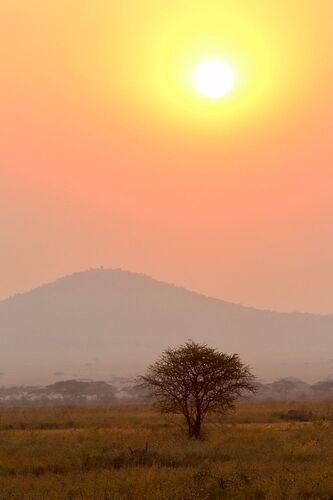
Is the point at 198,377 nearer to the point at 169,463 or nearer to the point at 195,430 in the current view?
the point at 195,430

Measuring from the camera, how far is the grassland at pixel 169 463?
18109 mm

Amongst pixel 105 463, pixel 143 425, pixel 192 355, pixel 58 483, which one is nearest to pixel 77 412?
pixel 143 425

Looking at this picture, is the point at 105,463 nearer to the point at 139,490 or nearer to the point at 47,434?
the point at 139,490

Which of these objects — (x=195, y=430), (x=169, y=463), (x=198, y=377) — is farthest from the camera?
(x=198, y=377)

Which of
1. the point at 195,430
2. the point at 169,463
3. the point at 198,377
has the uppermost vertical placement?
the point at 198,377

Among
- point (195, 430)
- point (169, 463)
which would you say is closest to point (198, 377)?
point (195, 430)

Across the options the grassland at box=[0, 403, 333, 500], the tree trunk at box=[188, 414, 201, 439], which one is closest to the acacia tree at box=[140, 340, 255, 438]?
the tree trunk at box=[188, 414, 201, 439]

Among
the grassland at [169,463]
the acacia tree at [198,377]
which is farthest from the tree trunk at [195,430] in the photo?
the grassland at [169,463]

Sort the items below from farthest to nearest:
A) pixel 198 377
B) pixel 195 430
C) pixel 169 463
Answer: pixel 198 377 → pixel 195 430 → pixel 169 463

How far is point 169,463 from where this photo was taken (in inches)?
938

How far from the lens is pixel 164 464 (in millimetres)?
23703

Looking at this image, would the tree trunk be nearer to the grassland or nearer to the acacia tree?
the acacia tree

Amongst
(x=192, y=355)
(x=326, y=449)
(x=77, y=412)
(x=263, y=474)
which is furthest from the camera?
(x=77, y=412)

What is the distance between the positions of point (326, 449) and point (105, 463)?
9.14 meters
